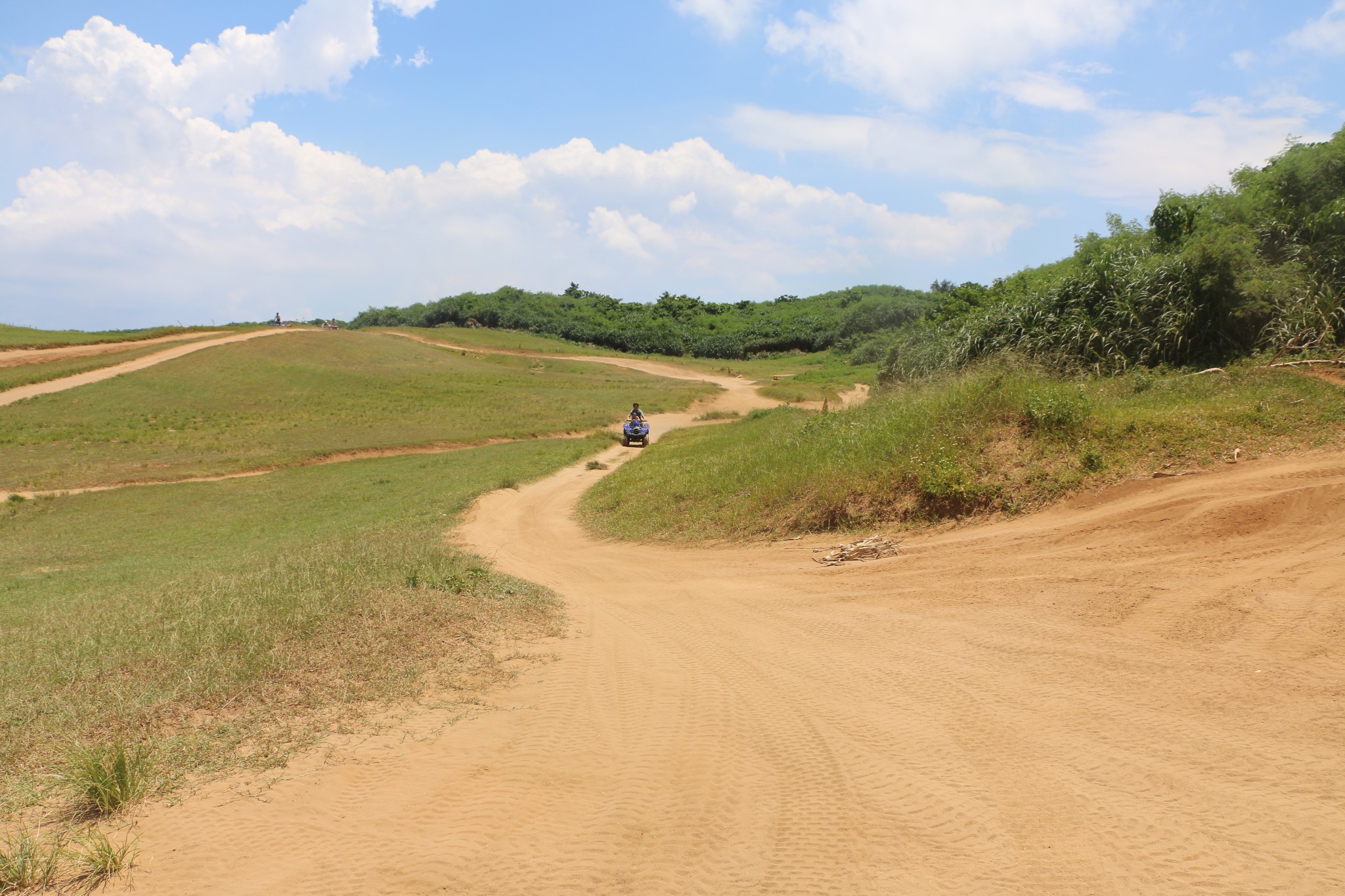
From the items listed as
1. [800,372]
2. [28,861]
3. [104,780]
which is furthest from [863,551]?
[800,372]

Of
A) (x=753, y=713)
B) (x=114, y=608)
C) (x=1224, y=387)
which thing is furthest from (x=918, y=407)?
(x=114, y=608)

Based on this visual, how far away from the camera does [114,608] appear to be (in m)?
9.25

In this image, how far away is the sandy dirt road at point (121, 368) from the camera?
36844 millimetres

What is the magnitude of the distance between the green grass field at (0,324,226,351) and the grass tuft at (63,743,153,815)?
2106 inches

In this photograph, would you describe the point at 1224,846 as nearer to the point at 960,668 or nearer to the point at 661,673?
the point at 960,668

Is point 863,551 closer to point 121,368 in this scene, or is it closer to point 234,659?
point 234,659

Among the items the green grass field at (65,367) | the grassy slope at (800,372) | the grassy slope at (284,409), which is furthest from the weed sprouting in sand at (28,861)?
the green grass field at (65,367)

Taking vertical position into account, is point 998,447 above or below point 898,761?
above

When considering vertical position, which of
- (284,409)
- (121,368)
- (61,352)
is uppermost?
(61,352)

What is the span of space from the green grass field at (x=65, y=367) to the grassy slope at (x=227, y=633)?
93.3 ft

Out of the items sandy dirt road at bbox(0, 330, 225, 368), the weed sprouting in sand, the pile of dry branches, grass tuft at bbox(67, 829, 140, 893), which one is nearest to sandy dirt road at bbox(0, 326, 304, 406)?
sandy dirt road at bbox(0, 330, 225, 368)

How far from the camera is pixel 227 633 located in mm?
6742

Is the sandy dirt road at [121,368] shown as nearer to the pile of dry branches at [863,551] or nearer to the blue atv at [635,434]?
the blue atv at [635,434]

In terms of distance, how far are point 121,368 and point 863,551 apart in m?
46.7
